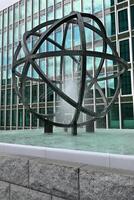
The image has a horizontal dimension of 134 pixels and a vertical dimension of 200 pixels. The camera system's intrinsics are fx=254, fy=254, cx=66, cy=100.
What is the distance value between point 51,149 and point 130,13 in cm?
2532

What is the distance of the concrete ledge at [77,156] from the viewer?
13.4 ft

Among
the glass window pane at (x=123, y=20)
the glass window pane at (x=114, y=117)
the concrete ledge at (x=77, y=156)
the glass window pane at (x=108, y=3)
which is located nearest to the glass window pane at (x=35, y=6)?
the glass window pane at (x=108, y=3)

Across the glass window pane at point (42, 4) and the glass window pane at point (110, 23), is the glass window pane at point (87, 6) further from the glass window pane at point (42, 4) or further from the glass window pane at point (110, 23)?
the glass window pane at point (42, 4)

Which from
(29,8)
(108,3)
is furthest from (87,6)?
(29,8)

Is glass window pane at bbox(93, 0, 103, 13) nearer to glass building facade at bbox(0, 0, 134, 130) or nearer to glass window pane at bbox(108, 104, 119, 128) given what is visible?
glass building facade at bbox(0, 0, 134, 130)

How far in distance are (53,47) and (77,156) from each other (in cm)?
2982

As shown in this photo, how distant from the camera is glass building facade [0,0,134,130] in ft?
87.5

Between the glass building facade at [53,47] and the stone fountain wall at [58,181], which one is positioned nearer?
the stone fountain wall at [58,181]

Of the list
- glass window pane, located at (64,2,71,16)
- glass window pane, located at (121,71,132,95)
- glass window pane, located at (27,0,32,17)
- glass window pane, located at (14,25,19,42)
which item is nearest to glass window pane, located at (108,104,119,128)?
glass window pane, located at (121,71,132,95)

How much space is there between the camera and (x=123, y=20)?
91.5 ft

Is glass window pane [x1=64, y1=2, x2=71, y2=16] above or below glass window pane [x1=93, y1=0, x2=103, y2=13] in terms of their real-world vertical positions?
above

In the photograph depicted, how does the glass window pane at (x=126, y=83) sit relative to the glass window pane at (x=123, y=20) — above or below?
below

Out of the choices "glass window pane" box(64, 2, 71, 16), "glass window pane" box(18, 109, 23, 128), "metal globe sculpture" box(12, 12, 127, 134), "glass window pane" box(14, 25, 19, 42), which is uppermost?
"glass window pane" box(64, 2, 71, 16)

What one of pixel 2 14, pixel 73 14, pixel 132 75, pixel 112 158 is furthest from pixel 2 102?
pixel 112 158
